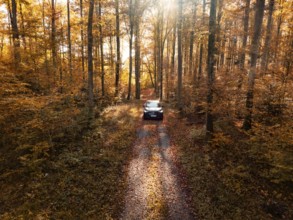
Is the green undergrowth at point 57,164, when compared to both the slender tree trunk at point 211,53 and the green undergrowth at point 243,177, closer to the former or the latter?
the green undergrowth at point 243,177

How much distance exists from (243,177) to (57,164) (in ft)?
24.1

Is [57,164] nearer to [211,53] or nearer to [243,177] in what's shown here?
[243,177]

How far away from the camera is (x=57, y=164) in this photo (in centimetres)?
821

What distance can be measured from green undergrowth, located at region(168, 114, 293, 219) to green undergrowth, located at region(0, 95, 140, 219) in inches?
116

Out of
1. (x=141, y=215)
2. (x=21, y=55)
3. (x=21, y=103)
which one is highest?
(x=21, y=55)

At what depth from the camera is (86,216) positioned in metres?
5.87

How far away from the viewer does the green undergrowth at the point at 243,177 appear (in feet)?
19.7

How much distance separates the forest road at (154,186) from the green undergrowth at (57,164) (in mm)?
449

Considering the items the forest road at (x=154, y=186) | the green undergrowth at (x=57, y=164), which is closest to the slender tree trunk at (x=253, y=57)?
the forest road at (x=154, y=186)

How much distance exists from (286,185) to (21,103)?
10.7m

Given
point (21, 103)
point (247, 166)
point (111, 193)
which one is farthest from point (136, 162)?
point (21, 103)

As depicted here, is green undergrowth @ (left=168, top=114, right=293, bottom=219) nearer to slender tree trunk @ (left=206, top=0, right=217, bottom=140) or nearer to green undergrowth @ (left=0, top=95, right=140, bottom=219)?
slender tree trunk @ (left=206, top=0, right=217, bottom=140)

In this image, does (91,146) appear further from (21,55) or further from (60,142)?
(21,55)

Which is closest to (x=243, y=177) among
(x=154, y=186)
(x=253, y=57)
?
(x=154, y=186)
